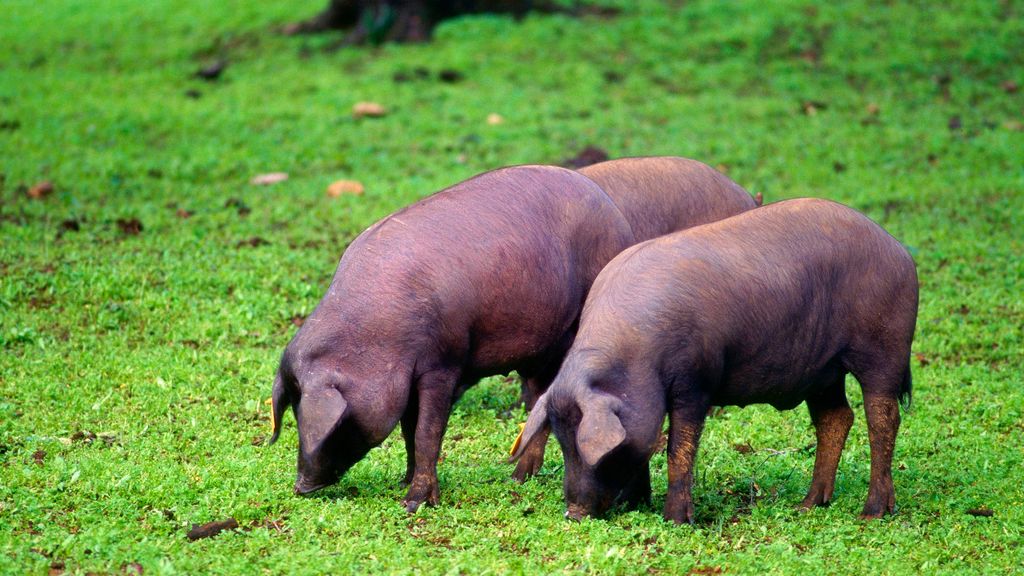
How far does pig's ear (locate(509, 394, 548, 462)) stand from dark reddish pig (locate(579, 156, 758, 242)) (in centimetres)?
189

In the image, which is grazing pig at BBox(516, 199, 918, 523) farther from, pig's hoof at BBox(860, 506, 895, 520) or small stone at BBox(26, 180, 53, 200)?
small stone at BBox(26, 180, 53, 200)

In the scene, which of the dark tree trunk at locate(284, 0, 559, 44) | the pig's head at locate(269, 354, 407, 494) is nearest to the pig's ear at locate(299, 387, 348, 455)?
the pig's head at locate(269, 354, 407, 494)

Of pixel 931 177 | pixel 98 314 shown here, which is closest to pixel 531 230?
pixel 98 314

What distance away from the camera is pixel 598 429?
18.8 ft

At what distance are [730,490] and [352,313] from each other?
2419 mm

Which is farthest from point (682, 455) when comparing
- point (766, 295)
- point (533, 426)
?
point (766, 295)

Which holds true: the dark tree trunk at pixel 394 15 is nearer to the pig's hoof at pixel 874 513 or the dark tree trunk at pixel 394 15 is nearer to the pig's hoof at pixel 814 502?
the pig's hoof at pixel 814 502

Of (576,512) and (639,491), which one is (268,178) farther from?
(576,512)

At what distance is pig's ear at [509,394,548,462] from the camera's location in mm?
5961

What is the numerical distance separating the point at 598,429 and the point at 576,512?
2.14ft

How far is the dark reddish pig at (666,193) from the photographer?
306 inches

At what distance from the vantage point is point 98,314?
9.45m

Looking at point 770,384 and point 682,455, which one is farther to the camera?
point 770,384

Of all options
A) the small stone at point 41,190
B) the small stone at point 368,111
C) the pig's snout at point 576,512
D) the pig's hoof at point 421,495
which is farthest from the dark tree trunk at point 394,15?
the pig's snout at point 576,512
